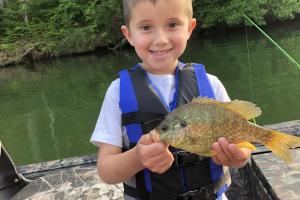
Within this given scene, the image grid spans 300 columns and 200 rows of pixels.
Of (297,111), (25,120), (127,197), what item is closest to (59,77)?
(25,120)

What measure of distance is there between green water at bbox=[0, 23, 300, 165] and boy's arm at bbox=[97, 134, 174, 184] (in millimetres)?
6970

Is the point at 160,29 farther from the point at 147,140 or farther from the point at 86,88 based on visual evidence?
the point at 86,88

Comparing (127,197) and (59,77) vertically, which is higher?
(127,197)

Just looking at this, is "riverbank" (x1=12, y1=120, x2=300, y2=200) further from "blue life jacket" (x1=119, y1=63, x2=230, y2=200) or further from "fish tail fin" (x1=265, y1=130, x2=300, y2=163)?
"fish tail fin" (x1=265, y1=130, x2=300, y2=163)

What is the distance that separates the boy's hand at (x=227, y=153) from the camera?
1668 mm

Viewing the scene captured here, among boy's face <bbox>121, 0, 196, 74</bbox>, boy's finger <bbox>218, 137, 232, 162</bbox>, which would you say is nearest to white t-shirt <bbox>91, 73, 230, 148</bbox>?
boy's face <bbox>121, 0, 196, 74</bbox>

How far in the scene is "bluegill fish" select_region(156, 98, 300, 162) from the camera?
1630 millimetres

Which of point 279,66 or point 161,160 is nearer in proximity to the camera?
point 161,160

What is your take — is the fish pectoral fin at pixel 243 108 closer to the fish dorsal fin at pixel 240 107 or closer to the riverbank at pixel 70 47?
the fish dorsal fin at pixel 240 107

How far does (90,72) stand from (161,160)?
1939cm

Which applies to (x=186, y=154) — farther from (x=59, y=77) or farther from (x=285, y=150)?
(x=59, y=77)

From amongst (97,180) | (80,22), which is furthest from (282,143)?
(80,22)

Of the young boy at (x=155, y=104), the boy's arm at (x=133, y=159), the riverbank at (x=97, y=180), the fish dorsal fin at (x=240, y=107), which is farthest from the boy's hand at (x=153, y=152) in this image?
the riverbank at (x=97, y=180)

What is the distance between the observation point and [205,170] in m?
2.12
